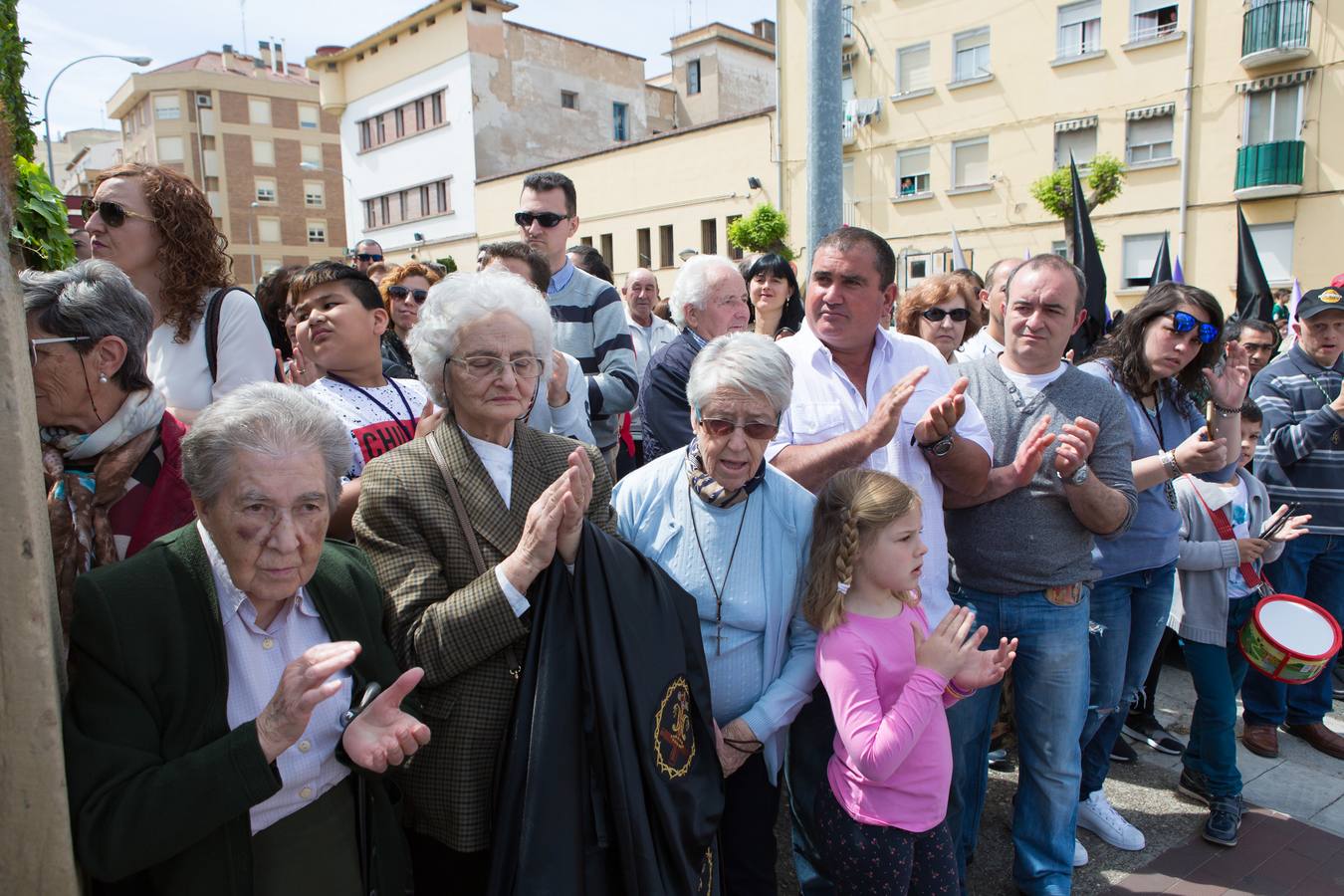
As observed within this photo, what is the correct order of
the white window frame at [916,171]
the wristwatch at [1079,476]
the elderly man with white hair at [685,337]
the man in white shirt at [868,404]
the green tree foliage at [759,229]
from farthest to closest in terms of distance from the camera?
the white window frame at [916,171] < the green tree foliage at [759,229] < the elderly man with white hair at [685,337] < the wristwatch at [1079,476] < the man in white shirt at [868,404]

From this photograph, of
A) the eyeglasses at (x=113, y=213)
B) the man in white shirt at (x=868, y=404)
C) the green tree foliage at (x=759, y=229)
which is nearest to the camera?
the eyeglasses at (x=113, y=213)

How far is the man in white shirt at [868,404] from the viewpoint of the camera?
9.26ft

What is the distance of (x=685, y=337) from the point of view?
12.3 ft

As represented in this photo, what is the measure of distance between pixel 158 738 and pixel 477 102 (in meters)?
36.3

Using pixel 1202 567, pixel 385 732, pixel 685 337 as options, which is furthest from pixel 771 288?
pixel 385 732

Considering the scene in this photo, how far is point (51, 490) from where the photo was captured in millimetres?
1867

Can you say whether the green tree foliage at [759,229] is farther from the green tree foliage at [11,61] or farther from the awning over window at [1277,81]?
the green tree foliage at [11,61]

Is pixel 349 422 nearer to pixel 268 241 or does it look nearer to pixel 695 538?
pixel 695 538

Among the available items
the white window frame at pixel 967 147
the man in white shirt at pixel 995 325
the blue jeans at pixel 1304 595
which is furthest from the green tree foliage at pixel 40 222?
the white window frame at pixel 967 147

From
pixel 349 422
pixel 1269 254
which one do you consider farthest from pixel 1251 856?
pixel 1269 254

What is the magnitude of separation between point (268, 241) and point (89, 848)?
59035mm

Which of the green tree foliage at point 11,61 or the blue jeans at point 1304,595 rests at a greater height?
the green tree foliage at point 11,61

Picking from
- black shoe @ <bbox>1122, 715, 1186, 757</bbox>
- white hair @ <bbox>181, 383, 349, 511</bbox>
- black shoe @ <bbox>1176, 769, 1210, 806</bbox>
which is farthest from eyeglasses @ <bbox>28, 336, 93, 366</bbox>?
black shoe @ <bbox>1122, 715, 1186, 757</bbox>

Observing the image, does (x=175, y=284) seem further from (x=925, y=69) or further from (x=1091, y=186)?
(x=925, y=69)
